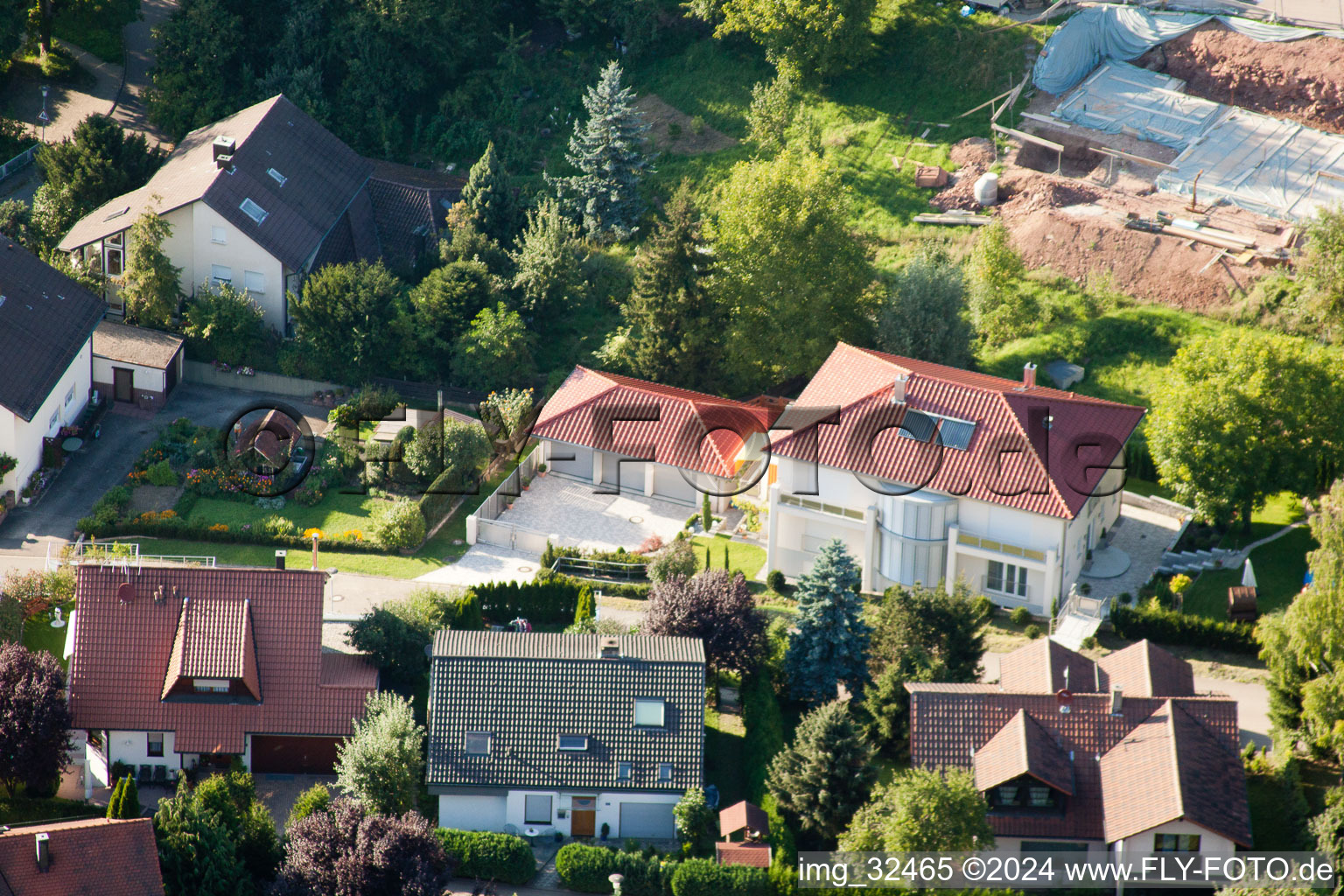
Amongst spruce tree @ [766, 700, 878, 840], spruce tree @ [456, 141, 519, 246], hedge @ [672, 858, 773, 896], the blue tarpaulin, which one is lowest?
hedge @ [672, 858, 773, 896]

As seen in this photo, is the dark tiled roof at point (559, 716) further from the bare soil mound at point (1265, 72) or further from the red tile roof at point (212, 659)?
the bare soil mound at point (1265, 72)

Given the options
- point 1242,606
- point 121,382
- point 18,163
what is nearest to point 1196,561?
point 1242,606

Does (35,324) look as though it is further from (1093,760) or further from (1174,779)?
(1174,779)

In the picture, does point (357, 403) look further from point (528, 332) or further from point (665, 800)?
point (665, 800)

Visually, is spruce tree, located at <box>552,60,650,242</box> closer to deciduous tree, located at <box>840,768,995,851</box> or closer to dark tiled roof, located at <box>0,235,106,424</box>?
dark tiled roof, located at <box>0,235,106,424</box>

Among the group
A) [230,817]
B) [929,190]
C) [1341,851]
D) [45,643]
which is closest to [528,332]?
[929,190]

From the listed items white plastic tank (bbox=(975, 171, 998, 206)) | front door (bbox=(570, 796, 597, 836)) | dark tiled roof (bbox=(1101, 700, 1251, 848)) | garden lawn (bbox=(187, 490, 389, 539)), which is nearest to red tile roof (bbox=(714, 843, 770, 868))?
front door (bbox=(570, 796, 597, 836))

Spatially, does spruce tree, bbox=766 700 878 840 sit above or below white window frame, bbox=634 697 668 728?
below
